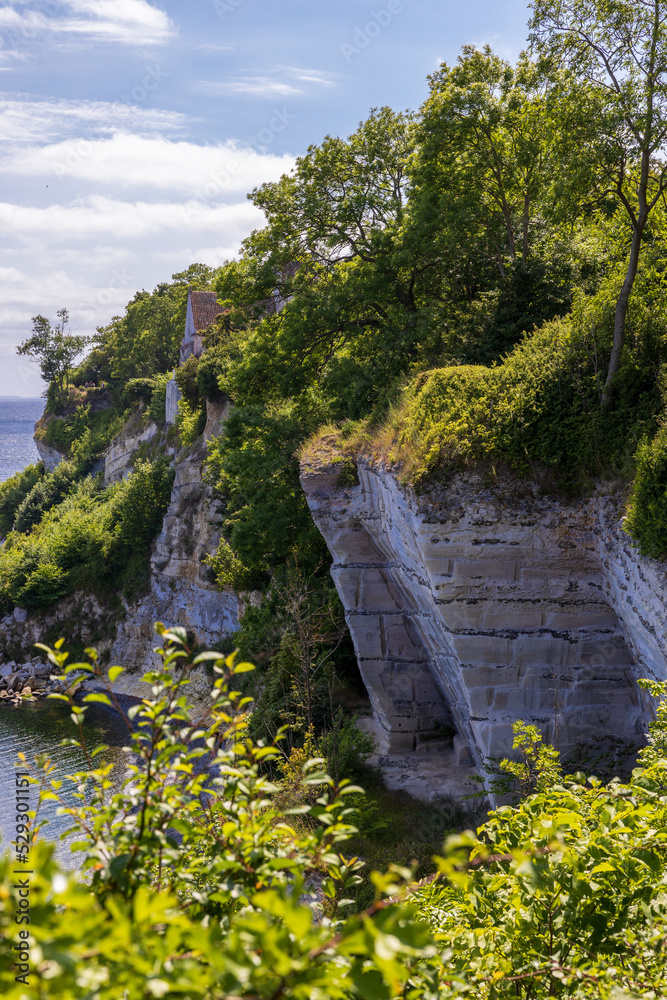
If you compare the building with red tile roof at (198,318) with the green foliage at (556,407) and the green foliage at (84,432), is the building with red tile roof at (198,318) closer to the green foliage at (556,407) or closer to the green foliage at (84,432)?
the green foliage at (84,432)

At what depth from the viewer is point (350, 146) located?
18.8m

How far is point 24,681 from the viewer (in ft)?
111

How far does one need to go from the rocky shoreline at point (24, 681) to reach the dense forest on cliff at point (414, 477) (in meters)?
14.5

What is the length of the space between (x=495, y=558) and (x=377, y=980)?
A: 855 centimetres

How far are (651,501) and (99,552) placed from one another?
34455 millimetres

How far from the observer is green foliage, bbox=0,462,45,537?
5656cm

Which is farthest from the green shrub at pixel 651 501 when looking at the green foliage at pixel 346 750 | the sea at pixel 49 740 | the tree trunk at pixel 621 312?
the sea at pixel 49 740

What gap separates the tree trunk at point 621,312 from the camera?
29.7 feet

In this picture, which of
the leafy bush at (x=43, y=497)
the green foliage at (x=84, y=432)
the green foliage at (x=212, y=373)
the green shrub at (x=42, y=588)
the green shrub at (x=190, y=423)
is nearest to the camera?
the green foliage at (x=212, y=373)

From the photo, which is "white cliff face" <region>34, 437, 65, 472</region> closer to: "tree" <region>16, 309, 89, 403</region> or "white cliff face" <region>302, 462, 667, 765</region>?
"tree" <region>16, 309, 89, 403</region>

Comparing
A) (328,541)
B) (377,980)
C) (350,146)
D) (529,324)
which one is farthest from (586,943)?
(350,146)

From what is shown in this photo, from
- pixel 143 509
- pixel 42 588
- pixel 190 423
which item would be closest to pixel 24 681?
pixel 42 588

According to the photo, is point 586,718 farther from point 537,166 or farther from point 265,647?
point 537,166

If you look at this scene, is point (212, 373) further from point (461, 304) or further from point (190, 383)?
point (461, 304)
